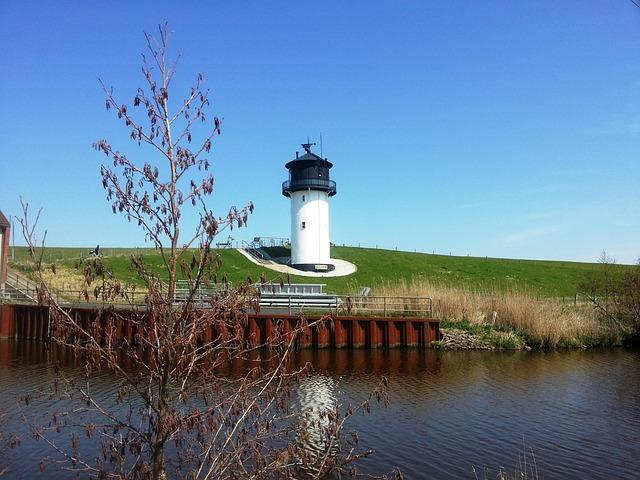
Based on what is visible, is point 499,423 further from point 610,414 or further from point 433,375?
point 433,375

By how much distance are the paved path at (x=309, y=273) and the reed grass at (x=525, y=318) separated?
1928 cm

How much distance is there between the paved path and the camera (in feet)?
151

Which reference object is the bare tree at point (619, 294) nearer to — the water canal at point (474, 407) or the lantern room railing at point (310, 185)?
the water canal at point (474, 407)

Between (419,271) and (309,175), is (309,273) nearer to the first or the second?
(309,175)

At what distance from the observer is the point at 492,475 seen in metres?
9.05

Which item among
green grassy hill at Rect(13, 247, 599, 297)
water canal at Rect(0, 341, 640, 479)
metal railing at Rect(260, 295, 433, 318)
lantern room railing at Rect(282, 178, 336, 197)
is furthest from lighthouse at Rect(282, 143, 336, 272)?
water canal at Rect(0, 341, 640, 479)

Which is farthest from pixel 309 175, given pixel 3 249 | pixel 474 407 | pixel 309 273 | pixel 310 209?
pixel 474 407

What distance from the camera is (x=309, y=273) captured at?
4556 centimetres

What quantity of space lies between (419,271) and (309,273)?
1504 centimetres

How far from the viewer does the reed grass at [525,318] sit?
935 inches

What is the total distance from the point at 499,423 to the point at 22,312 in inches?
975

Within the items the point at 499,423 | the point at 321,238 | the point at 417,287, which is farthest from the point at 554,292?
the point at 499,423

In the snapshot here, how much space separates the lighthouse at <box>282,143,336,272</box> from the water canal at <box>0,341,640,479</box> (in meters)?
Answer: 24.7

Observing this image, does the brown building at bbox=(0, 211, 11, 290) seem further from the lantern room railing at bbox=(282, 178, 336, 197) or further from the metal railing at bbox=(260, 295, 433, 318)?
the lantern room railing at bbox=(282, 178, 336, 197)
